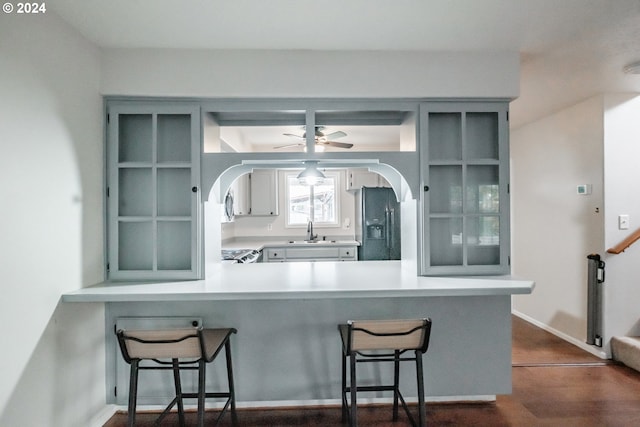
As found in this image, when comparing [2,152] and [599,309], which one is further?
[599,309]

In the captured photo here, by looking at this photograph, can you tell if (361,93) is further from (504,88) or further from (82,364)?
(82,364)

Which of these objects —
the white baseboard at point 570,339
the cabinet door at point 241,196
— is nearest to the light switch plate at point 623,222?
the white baseboard at point 570,339

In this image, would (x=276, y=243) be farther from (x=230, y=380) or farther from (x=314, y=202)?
(x=230, y=380)

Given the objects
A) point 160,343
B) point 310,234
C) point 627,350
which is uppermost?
point 310,234

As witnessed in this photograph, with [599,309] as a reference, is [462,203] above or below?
above

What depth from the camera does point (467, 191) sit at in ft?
7.90

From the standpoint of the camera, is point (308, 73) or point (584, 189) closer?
point (308, 73)

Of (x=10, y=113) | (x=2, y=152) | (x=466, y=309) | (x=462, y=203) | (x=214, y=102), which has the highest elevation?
(x=214, y=102)

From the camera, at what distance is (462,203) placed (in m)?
2.38

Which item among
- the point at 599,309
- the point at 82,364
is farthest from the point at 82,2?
the point at 599,309

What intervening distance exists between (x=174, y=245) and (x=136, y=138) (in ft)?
2.48

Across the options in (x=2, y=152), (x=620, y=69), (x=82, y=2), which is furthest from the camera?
(x=620, y=69)

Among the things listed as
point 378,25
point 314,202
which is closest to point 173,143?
point 378,25

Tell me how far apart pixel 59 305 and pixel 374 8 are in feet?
7.38
